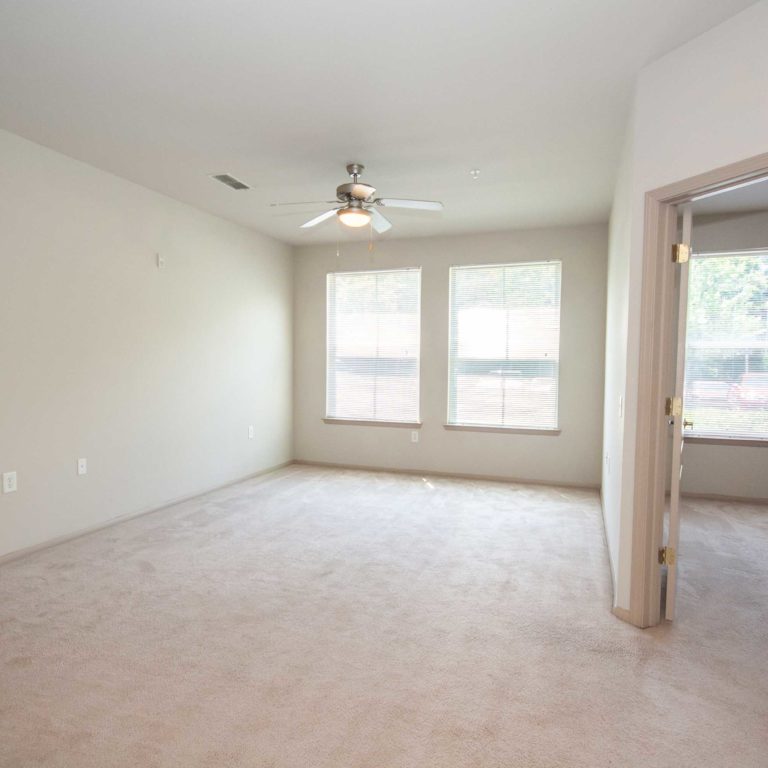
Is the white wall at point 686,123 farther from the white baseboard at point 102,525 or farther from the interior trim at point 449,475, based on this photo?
the white baseboard at point 102,525

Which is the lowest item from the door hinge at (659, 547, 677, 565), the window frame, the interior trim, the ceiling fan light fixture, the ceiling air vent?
the interior trim

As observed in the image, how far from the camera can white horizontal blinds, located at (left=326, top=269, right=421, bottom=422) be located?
600 cm

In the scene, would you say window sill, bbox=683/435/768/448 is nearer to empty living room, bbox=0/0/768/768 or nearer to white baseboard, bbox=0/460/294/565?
empty living room, bbox=0/0/768/768

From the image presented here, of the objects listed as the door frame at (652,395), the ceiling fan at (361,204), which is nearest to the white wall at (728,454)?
the door frame at (652,395)

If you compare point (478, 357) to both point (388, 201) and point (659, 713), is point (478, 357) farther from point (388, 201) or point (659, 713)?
point (659, 713)

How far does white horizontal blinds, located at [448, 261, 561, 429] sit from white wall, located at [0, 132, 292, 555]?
89.0 inches

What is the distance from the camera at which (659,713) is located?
6.40 ft

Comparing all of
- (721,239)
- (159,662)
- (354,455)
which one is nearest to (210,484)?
(354,455)

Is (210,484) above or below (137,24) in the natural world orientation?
below

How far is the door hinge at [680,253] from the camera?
98.0 inches

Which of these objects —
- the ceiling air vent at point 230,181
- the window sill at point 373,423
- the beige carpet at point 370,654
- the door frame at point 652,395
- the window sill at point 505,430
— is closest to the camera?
the beige carpet at point 370,654

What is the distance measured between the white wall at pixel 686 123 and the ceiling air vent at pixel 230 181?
2794 millimetres

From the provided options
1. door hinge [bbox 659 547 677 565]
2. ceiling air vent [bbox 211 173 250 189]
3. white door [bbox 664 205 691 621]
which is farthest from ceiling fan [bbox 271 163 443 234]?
door hinge [bbox 659 547 677 565]

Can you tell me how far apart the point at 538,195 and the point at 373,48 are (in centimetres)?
246
